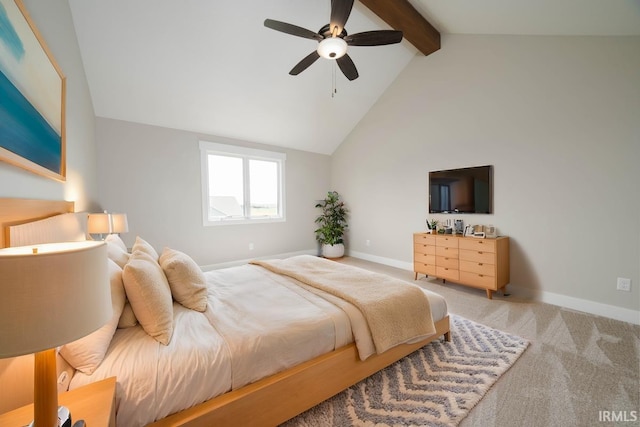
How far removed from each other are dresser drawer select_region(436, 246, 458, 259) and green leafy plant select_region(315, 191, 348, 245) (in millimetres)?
2250

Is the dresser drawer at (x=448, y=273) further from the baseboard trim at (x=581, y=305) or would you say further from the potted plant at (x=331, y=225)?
the potted plant at (x=331, y=225)

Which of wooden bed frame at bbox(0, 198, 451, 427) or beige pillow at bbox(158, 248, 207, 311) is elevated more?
beige pillow at bbox(158, 248, 207, 311)

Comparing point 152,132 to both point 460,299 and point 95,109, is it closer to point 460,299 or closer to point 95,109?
point 95,109

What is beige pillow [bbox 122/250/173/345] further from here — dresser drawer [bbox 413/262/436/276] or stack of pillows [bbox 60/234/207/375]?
dresser drawer [bbox 413/262/436/276]

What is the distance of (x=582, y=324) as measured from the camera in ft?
7.73

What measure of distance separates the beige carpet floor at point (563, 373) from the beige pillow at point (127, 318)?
184cm

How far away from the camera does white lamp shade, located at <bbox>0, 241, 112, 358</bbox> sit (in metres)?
0.53

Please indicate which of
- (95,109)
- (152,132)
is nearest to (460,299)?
(152,132)

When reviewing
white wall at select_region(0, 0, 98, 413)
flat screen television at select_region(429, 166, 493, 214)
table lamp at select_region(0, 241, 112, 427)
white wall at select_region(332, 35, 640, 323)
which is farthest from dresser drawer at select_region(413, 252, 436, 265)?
white wall at select_region(0, 0, 98, 413)

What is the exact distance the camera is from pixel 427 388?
1.58 meters

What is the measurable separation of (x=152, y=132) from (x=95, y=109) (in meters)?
0.66

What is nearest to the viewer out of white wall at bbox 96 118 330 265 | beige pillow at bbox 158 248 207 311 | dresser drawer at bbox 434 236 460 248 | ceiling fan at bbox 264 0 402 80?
beige pillow at bbox 158 248 207 311

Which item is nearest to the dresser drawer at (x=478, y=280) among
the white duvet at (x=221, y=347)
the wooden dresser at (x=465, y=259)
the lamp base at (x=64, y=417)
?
the wooden dresser at (x=465, y=259)

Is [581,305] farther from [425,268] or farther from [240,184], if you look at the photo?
[240,184]
